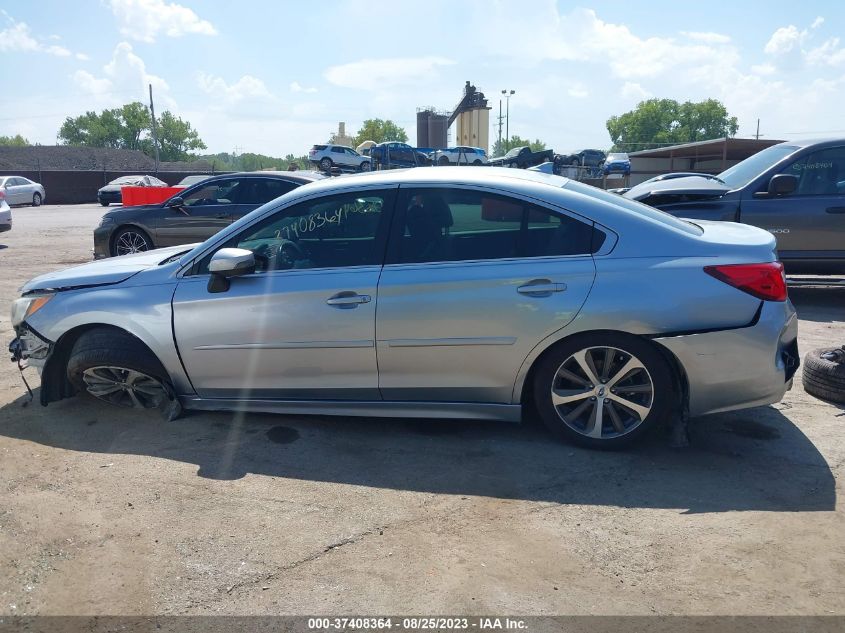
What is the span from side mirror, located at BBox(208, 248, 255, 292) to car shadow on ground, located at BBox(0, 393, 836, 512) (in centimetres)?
94

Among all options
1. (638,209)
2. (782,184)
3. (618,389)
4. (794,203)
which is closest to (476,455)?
(618,389)

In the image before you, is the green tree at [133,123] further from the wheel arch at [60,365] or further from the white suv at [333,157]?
the wheel arch at [60,365]

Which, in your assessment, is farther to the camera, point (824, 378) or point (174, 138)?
point (174, 138)

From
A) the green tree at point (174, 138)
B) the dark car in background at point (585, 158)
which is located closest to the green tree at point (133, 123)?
the green tree at point (174, 138)

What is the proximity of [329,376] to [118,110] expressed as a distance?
116057mm

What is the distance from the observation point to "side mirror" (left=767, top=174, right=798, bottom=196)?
7.66 meters

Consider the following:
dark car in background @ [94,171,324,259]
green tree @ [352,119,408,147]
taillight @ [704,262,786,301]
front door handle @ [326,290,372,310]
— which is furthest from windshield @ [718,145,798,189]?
green tree @ [352,119,408,147]

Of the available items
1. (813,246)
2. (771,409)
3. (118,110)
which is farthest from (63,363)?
(118,110)

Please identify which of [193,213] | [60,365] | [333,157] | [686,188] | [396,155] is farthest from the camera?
[333,157]

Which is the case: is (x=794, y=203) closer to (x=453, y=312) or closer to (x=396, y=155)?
(x=453, y=312)

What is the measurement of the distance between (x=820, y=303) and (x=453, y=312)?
6163 millimetres

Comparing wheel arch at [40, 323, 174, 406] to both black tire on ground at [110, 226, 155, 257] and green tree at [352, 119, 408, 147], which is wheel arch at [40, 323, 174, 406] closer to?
black tire on ground at [110, 226, 155, 257]

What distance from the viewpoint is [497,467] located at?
394 cm

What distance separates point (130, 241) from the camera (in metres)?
10.7
